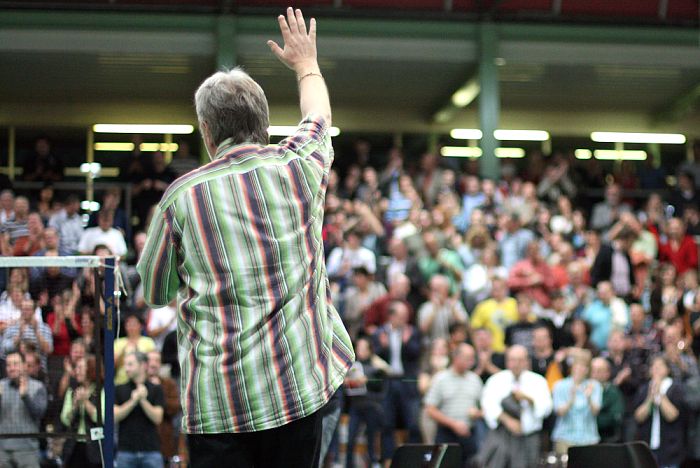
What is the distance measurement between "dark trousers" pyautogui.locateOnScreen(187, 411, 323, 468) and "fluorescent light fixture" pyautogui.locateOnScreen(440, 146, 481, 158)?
61.9ft

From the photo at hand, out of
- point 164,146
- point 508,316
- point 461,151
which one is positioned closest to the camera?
point 508,316

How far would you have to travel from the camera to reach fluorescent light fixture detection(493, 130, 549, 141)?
22.0 meters

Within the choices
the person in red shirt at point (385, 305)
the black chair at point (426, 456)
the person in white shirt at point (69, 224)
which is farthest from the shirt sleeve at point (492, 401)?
the person in white shirt at point (69, 224)

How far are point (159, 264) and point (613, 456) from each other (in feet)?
13.2

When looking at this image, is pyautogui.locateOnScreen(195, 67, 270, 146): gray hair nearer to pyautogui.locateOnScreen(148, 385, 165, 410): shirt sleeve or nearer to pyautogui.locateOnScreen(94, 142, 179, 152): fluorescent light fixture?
pyautogui.locateOnScreen(148, 385, 165, 410): shirt sleeve

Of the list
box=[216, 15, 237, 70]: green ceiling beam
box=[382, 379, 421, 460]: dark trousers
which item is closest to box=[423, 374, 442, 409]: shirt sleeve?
box=[382, 379, 421, 460]: dark trousers

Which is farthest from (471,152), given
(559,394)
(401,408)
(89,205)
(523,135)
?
(401,408)

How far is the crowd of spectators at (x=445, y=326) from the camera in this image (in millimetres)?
7977

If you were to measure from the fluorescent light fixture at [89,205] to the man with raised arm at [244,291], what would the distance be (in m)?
12.4

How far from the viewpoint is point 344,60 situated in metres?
17.5

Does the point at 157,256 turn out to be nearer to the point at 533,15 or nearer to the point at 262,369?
the point at 262,369

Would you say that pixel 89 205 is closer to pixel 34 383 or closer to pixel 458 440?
pixel 458 440

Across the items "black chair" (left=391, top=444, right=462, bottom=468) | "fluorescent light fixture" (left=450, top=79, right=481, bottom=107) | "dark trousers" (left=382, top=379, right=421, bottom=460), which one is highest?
"fluorescent light fixture" (left=450, top=79, right=481, bottom=107)

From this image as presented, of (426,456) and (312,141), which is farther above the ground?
(312,141)
